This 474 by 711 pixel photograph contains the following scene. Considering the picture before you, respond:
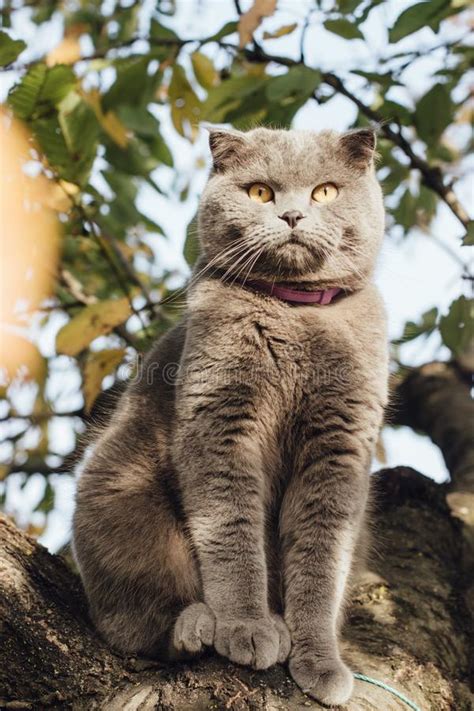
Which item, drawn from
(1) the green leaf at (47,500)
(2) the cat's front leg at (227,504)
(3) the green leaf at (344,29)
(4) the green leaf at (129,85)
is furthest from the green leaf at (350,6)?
(1) the green leaf at (47,500)

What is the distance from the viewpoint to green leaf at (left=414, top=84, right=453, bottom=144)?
96.0 inches

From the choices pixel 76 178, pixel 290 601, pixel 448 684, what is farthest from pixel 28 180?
pixel 448 684

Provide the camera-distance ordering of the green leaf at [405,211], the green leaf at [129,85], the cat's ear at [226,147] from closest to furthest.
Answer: the cat's ear at [226,147] → the green leaf at [129,85] → the green leaf at [405,211]

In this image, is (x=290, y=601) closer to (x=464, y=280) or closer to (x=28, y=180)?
(x=464, y=280)

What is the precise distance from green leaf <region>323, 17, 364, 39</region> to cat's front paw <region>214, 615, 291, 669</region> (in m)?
1.61

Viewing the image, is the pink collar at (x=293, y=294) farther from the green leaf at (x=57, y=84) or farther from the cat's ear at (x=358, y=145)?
the green leaf at (x=57, y=84)

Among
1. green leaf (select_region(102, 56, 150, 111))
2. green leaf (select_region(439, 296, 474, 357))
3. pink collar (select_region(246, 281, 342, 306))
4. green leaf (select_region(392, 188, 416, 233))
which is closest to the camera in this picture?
pink collar (select_region(246, 281, 342, 306))

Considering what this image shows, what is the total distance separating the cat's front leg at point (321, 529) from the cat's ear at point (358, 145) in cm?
71

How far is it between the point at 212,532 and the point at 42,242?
49.6 inches

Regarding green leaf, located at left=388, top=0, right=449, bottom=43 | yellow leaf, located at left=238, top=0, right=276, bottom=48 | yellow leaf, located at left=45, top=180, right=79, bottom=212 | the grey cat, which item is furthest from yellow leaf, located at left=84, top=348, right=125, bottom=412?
green leaf, located at left=388, top=0, right=449, bottom=43

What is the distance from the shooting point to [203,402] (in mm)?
1747

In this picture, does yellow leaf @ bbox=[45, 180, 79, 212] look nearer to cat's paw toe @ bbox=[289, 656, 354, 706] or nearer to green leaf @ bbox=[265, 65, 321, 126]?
green leaf @ bbox=[265, 65, 321, 126]

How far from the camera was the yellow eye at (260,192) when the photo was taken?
198 centimetres

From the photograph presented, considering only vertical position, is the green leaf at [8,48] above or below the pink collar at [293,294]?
above
